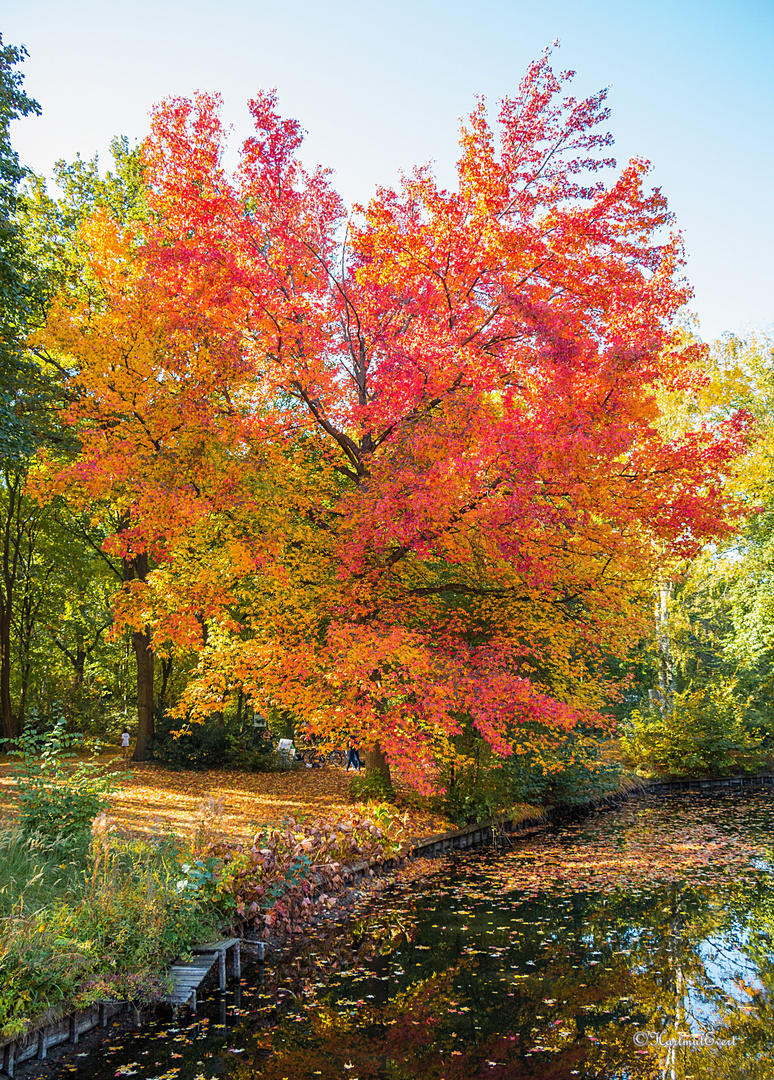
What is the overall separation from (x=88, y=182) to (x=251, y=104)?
981cm

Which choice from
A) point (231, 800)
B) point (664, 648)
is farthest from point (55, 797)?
point (664, 648)

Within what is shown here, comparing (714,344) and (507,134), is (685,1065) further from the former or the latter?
(714,344)

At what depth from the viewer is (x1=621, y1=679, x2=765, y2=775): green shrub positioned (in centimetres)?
1978

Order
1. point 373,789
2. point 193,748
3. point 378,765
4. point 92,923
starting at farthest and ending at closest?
point 193,748 → point 378,765 → point 373,789 → point 92,923

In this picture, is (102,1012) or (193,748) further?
(193,748)

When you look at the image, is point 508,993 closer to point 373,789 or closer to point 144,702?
point 373,789

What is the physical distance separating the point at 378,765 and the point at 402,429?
6339 millimetres

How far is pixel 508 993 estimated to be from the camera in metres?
5.73

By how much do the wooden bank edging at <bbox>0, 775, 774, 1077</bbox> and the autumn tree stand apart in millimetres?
1544

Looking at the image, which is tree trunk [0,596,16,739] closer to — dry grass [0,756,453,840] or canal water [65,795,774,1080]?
dry grass [0,756,453,840]

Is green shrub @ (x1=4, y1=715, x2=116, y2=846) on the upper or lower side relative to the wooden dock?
upper

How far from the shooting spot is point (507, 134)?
388 inches

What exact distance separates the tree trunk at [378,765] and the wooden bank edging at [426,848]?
5.59 feet

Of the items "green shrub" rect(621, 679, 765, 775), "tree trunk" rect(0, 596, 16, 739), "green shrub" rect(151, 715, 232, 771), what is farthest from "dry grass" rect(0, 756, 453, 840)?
Answer: "green shrub" rect(621, 679, 765, 775)
